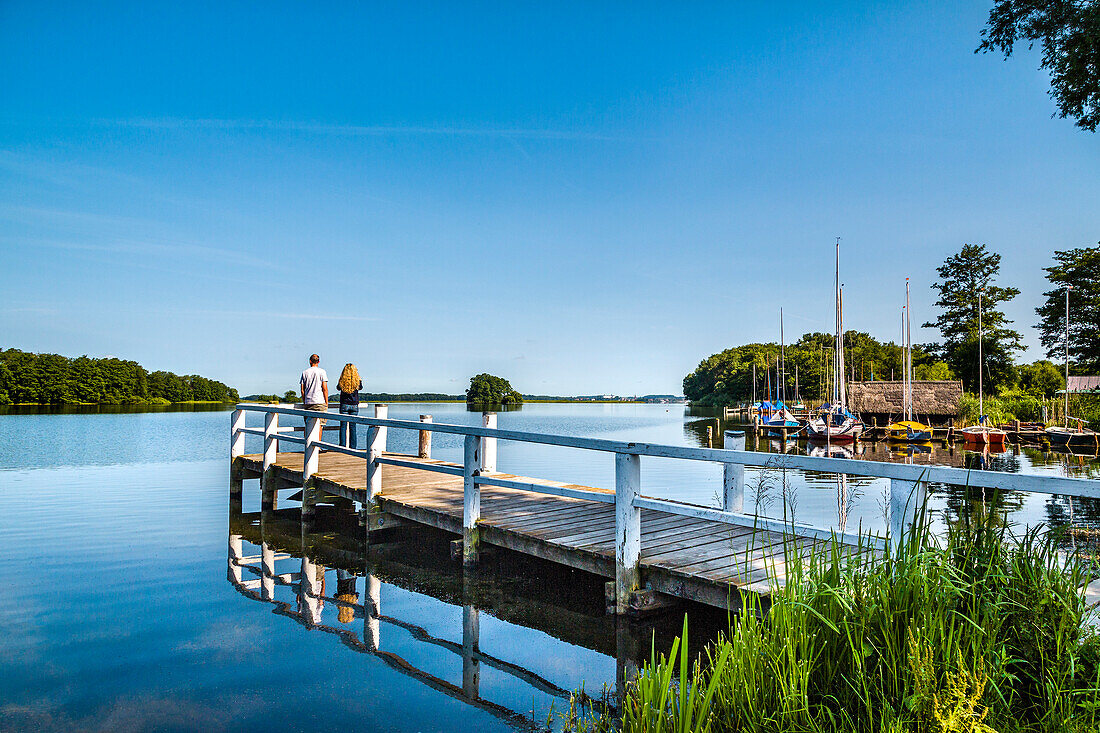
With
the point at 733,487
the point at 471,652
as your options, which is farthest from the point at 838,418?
the point at 471,652

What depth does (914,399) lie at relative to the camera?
157ft

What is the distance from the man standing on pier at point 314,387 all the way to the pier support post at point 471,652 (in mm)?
7685

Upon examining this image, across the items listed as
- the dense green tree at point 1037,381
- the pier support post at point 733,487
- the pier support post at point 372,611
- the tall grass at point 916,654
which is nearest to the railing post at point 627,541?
the pier support post at point 733,487

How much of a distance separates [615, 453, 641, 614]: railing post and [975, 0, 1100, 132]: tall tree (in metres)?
12.0

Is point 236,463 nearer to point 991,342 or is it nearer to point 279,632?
point 279,632

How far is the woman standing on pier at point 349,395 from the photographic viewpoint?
13086mm

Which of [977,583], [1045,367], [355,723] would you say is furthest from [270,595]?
[1045,367]

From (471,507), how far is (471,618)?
1296mm

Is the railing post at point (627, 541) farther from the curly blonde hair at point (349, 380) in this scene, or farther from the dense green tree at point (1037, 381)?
the dense green tree at point (1037, 381)

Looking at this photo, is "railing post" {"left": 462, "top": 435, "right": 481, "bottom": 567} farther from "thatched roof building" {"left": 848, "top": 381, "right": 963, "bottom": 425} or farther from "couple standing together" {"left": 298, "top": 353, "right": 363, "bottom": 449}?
"thatched roof building" {"left": 848, "top": 381, "right": 963, "bottom": 425}

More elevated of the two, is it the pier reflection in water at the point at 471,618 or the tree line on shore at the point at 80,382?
the tree line on shore at the point at 80,382

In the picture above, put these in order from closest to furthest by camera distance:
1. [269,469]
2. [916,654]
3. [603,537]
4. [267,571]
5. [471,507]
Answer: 1. [916,654]
2. [603,537]
3. [471,507]
4. [267,571]
5. [269,469]

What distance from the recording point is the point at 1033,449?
32000 mm

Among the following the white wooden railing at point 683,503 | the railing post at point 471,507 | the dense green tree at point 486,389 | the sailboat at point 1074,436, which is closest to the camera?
the white wooden railing at point 683,503
